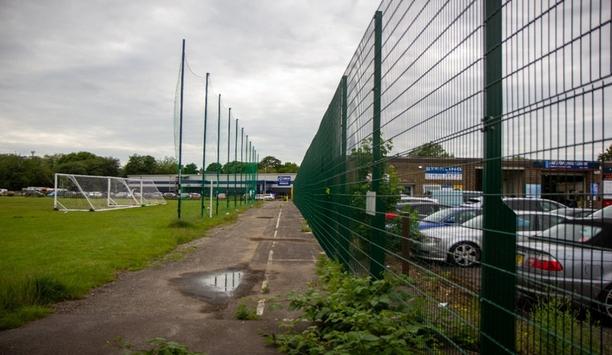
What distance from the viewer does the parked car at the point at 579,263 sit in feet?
5.24

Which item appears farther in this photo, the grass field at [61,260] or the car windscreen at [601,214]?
the grass field at [61,260]

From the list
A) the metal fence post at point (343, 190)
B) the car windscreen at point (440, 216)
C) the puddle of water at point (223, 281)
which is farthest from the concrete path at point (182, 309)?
the car windscreen at point (440, 216)

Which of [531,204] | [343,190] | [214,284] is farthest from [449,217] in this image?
[214,284]

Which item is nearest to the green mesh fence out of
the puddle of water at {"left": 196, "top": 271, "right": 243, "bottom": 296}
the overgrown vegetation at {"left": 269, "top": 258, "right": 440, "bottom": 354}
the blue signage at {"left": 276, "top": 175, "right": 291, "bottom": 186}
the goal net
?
the overgrown vegetation at {"left": 269, "top": 258, "right": 440, "bottom": 354}

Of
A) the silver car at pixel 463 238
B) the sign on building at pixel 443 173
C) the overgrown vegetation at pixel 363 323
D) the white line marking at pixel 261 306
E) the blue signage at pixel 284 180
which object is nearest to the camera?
the silver car at pixel 463 238

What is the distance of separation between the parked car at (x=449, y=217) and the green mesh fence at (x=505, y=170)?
0.04ft

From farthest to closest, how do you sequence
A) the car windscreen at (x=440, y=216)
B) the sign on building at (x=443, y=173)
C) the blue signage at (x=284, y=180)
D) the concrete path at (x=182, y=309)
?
the blue signage at (x=284, y=180) < the concrete path at (x=182, y=309) < the car windscreen at (x=440, y=216) < the sign on building at (x=443, y=173)

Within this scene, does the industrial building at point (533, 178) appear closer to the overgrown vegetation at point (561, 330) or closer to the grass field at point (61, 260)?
the overgrown vegetation at point (561, 330)

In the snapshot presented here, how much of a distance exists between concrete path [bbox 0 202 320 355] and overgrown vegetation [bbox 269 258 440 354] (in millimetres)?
325

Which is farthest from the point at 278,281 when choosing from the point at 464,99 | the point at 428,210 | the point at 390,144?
the point at 464,99

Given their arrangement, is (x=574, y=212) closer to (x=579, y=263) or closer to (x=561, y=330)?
(x=579, y=263)

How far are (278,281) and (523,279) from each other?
637 centimetres

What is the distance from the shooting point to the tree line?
359ft

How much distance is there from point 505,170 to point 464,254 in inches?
24.8
